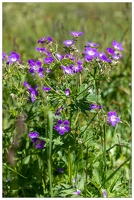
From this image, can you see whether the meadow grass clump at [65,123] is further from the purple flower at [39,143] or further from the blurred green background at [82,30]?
the blurred green background at [82,30]

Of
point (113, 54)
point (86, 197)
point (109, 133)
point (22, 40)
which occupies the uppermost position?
point (22, 40)

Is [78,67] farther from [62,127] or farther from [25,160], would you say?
[25,160]

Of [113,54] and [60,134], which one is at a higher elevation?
[113,54]

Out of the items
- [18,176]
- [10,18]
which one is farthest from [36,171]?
[10,18]

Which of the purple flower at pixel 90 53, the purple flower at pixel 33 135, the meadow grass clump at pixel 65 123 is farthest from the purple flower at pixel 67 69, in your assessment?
the purple flower at pixel 33 135

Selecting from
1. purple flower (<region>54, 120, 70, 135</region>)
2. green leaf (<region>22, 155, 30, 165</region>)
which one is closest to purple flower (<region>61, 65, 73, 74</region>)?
purple flower (<region>54, 120, 70, 135</region>)

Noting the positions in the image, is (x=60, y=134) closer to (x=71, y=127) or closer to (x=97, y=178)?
(x=71, y=127)

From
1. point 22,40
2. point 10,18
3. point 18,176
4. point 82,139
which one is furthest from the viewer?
point 10,18
